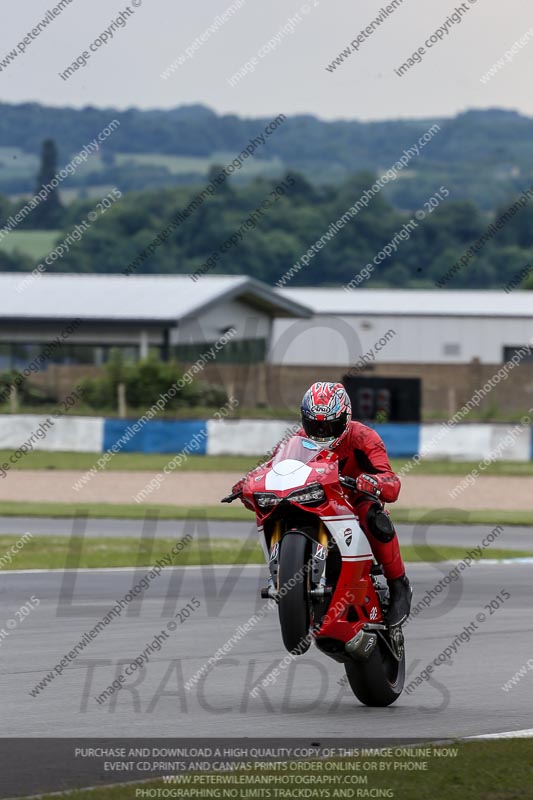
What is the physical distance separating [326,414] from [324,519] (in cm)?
63

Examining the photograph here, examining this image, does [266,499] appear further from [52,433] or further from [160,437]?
[52,433]

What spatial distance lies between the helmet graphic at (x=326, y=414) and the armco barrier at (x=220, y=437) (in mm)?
20289

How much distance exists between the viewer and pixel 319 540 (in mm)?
7512

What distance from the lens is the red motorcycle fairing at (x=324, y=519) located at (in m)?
7.45

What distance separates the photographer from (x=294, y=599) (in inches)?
284

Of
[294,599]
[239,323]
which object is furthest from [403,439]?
[294,599]

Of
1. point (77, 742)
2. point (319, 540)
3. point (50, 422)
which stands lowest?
point (50, 422)

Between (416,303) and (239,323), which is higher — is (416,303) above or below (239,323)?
above

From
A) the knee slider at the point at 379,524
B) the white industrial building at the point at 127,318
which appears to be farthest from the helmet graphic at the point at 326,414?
the white industrial building at the point at 127,318

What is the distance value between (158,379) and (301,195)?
110520 millimetres

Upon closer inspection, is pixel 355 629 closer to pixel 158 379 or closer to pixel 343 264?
pixel 158 379

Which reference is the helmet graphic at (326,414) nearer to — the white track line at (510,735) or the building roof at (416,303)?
the white track line at (510,735)

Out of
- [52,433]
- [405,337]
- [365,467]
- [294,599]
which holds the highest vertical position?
[365,467]

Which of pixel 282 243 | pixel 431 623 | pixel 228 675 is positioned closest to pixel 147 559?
pixel 431 623
